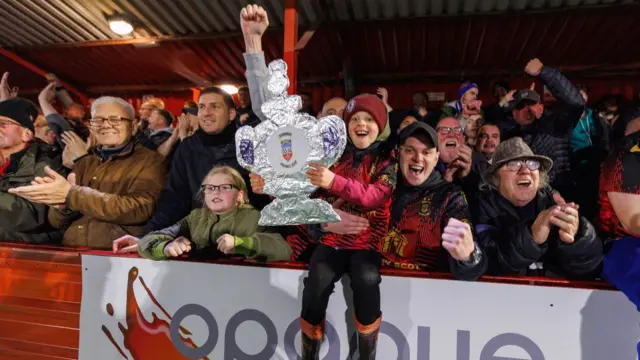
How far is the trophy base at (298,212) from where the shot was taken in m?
1.70

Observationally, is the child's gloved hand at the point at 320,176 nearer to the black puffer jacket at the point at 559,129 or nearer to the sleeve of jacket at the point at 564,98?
the black puffer jacket at the point at 559,129

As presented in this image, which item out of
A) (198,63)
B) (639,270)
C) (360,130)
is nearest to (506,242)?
(639,270)

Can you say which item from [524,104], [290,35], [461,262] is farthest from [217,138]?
[524,104]

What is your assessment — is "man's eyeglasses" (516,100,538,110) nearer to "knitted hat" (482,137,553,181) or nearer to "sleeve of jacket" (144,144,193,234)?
"knitted hat" (482,137,553,181)

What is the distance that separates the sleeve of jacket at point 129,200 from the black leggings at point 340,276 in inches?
49.0

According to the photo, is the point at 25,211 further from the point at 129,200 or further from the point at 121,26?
the point at 121,26

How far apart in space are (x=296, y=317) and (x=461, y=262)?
2.90 ft

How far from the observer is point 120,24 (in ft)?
18.3

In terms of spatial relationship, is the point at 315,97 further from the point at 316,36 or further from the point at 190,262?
the point at 190,262

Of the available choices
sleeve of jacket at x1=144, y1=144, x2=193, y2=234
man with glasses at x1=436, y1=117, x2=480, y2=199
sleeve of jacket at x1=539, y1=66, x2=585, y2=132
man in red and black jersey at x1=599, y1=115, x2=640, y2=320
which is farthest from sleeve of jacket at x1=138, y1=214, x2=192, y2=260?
sleeve of jacket at x1=539, y1=66, x2=585, y2=132

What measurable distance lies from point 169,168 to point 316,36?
4.33 metres

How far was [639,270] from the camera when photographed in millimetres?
1494

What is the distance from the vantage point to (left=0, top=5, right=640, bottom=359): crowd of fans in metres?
1.65

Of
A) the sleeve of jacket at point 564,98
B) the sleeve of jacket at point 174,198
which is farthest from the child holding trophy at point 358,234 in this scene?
the sleeve of jacket at point 564,98
